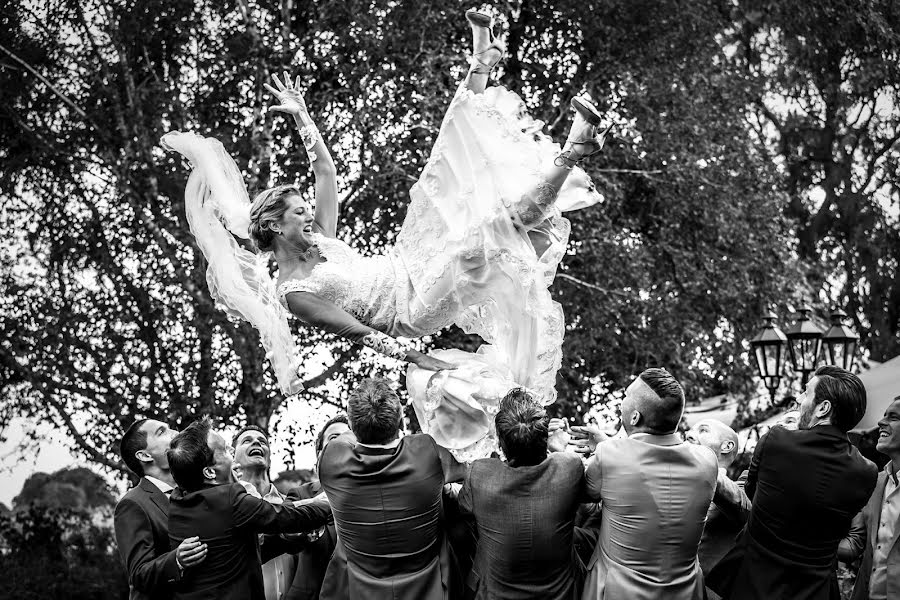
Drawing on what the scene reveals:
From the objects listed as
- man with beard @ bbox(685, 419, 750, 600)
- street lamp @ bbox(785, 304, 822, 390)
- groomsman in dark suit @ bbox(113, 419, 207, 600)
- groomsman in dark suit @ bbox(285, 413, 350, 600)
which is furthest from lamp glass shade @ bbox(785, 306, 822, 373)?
groomsman in dark suit @ bbox(113, 419, 207, 600)

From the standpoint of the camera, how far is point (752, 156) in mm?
12711

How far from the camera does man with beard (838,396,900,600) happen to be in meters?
4.01

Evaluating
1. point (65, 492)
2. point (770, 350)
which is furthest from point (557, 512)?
point (65, 492)

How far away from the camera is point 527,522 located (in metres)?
3.77

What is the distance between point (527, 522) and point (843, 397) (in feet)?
4.31

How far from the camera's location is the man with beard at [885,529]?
4.01 meters

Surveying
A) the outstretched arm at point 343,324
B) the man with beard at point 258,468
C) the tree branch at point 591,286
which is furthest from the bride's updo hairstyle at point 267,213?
the tree branch at point 591,286

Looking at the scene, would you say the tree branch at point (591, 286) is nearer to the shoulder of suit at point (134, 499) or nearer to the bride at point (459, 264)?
the bride at point (459, 264)

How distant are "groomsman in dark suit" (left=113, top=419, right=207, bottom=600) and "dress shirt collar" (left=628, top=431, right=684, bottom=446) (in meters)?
1.79

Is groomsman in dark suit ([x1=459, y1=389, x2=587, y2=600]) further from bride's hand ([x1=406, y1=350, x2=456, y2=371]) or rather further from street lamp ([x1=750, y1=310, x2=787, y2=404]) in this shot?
street lamp ([x1=750, y1=310, x2=787, y2=404])

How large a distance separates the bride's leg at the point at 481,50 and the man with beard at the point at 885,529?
2.17 m

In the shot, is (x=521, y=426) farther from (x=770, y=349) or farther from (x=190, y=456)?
(x=770, y=349)

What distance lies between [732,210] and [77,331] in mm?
7588

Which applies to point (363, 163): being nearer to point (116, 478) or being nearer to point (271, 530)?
point (116, 478)
